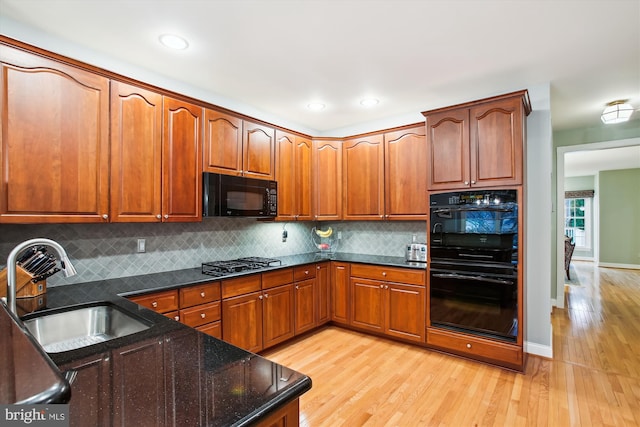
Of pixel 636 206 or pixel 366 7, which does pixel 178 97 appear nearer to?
pixel 366 7

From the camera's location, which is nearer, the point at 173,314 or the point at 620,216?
the point at 173,314

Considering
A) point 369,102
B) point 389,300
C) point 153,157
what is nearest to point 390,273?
point 389,300

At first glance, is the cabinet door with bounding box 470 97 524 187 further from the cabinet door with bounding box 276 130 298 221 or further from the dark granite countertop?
the dark granite countertop

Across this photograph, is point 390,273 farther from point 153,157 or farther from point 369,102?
point 153,157

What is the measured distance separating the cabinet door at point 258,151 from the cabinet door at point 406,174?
1344 mm

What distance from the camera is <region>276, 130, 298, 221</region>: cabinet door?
3629mm

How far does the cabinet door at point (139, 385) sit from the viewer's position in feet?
2.40

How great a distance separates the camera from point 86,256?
243cm

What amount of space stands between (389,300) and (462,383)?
104cm

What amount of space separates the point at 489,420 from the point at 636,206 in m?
9.17

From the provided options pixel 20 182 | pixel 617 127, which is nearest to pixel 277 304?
pixel 20 182

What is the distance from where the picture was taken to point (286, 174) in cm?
372

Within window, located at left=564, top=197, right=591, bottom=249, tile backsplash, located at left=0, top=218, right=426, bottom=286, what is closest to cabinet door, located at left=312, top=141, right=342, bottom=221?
tile backsplash, located at left=0, top=218, right=426, bottom=286

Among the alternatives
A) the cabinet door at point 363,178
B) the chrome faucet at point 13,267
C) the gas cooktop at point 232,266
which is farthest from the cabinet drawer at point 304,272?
the chrome faucet at point 13,267
